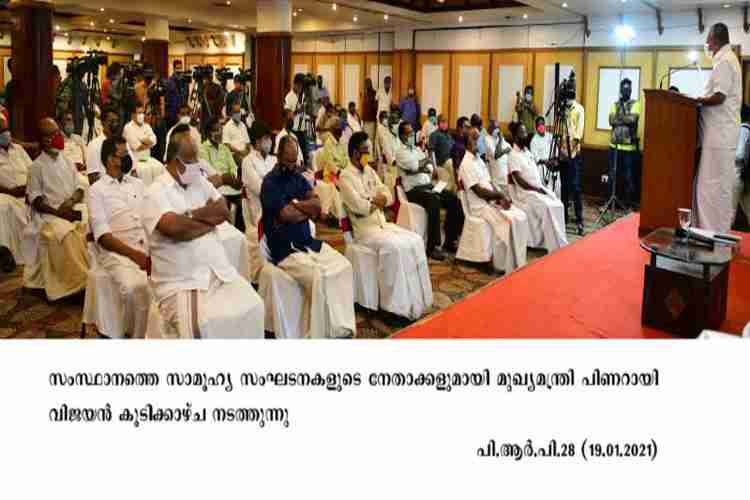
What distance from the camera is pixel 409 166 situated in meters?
6.09

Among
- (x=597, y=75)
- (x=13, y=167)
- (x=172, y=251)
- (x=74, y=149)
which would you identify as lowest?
(x=172, y=251)

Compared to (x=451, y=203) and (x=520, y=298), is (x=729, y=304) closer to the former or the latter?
(x=520, y=298)

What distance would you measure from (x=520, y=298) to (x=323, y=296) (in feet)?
3.57

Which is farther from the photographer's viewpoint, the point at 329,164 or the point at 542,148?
the point at 542,148

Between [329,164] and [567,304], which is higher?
[329,164]

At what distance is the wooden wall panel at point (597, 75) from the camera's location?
9.59 meters

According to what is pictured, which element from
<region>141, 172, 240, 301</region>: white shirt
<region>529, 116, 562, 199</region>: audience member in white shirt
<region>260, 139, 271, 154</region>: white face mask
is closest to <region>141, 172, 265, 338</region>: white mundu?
<region>141, 172, 240, 301</region>: white shirt

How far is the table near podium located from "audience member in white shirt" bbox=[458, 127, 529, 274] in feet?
9.45

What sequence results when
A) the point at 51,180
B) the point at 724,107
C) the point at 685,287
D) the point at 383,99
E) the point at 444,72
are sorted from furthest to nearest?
the point at 383,99 < the point at 444,72 < the point at 51,180 < the point at 724,107 < the point at 685,287

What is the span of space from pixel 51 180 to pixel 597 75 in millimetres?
7962

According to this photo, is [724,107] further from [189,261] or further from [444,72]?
[444,72]

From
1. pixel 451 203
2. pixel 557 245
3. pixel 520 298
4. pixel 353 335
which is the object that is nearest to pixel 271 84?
pixel 451 203

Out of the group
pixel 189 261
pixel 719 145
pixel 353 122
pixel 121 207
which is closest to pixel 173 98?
pixel 353 122

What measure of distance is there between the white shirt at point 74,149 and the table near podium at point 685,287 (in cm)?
503
